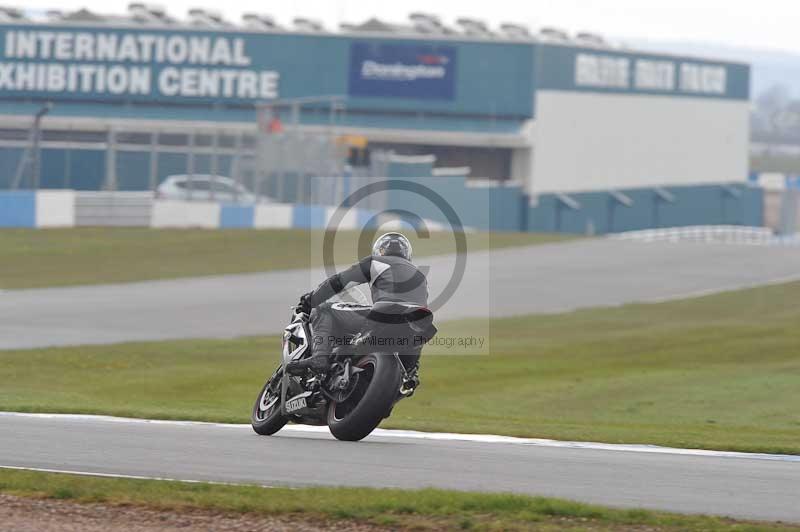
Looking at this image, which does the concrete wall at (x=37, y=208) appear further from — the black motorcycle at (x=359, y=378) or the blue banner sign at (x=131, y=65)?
the blue banner sign at (x=131, y=65)

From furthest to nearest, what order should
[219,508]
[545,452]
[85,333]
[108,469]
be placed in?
[85,333]
[545,452]
[108,469]
[219,508]

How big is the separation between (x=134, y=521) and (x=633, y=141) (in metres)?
73.0

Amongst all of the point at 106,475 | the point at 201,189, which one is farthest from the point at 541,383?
the point at 201,189

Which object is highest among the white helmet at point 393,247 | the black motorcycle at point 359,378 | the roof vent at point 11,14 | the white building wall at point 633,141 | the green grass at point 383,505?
the roof vent at point 11,14

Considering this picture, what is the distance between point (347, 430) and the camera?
10625mm

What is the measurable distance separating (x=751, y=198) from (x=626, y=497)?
273 ft

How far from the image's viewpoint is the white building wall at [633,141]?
72938 mm

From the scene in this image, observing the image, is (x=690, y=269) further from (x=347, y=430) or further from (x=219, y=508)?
(x=219, y=508)

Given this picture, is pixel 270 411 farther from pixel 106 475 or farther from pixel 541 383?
pixel 541 383

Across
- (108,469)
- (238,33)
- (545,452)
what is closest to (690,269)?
(545,452)

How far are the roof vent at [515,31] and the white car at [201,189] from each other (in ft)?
118

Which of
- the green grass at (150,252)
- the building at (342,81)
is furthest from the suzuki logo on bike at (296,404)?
the building at (342,81)

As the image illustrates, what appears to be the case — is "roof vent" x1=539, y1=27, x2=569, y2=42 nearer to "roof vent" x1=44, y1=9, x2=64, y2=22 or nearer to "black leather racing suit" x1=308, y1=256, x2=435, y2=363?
"roof vent" x1=44, y1=9, x2=64, y2=22

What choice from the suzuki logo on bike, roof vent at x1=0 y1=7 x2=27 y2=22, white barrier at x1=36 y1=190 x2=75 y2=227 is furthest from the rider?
roof vent at x1=0 y1=7 x2=27 y2=22
